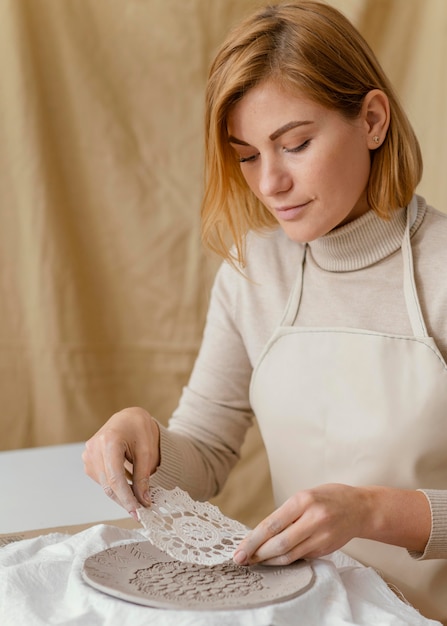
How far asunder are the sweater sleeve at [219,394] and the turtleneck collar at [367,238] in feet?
0.67

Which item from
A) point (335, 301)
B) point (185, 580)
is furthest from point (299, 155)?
point (185, 580)

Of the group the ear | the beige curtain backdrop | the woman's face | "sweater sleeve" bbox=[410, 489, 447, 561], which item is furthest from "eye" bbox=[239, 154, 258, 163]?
the beige curtain backdrop

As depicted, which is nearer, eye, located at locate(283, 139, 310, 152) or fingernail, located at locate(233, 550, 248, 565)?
fingernail, located at locate(233, 550, 248, 565)


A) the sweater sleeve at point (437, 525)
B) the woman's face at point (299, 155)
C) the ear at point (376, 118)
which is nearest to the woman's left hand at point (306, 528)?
the sweater sleeve at point (437, 525)

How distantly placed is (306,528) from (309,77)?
582mm

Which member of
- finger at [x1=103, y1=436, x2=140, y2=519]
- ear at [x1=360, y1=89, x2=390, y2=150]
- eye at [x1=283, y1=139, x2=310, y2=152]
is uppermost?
ear at [x1=360, y1=89, x2=390, y2=150]

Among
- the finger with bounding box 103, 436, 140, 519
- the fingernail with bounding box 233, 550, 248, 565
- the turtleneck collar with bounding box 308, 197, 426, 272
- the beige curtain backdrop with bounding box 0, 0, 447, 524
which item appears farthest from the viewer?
the beige curtain backdrop with bounding box 0, 0, 447, 524

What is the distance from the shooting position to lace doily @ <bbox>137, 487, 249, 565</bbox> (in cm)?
97

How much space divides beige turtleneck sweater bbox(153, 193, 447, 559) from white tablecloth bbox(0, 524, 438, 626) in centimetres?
21

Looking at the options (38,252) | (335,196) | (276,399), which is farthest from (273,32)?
(38,252)

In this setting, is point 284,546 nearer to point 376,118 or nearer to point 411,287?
point 411,287

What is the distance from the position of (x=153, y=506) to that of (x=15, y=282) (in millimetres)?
1050

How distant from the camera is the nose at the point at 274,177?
1199 mm

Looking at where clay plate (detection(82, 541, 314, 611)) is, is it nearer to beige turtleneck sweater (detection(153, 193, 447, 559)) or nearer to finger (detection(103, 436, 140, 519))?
finger (detection(103, 436, 140, 519))
